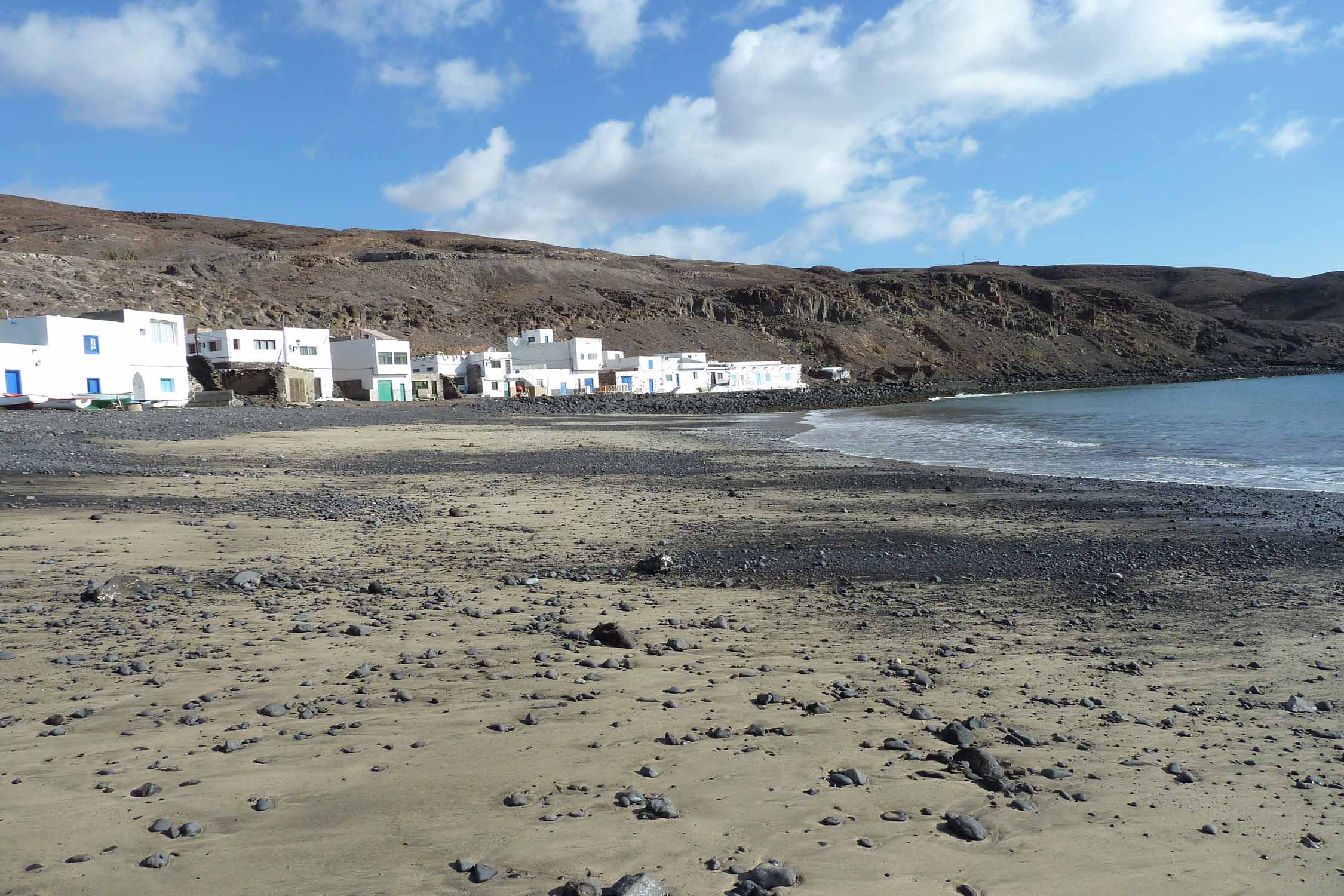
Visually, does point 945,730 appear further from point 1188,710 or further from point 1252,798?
point 1188,710

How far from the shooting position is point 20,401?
116 feet

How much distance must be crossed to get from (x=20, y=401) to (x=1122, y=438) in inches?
1726

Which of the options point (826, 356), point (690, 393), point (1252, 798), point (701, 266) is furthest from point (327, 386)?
point (701, 266)

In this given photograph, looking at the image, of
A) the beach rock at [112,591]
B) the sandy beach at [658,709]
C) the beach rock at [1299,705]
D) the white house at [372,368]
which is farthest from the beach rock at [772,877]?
the white house at [372,368]

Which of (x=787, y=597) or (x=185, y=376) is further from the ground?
(x=185, y=376)

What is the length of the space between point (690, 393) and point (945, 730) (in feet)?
255

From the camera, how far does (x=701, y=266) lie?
175875 mm

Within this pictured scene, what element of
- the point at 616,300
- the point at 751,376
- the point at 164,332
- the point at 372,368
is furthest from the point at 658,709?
the point at 616,300

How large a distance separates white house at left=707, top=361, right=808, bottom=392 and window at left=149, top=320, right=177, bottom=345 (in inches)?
2030

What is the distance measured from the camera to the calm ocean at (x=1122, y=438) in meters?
20.8

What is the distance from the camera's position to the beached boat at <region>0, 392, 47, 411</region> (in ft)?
115

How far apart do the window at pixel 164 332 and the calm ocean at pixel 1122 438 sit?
111 feet

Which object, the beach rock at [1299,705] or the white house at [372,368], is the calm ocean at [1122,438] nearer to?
the beach rock at [1299,705]

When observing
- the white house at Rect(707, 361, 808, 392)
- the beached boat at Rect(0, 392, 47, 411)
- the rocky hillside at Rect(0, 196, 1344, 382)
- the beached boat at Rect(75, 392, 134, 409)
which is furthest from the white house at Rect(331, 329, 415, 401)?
the white house at Rect(707, 361, 808, 392)
